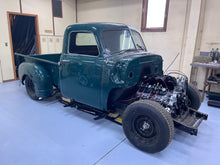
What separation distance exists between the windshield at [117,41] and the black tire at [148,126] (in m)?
0.99

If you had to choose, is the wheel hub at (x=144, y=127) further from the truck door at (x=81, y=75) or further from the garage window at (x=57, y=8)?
the garage window at (x=57, y=8)

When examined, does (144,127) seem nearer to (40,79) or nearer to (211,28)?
(40,79)

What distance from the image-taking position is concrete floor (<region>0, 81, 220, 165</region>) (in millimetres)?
1996

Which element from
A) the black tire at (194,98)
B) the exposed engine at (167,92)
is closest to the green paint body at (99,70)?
the exposed engine at (167,92)

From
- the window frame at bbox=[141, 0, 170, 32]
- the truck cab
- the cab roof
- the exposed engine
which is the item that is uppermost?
the window frame at bbox=[141, 0, 170, 32]

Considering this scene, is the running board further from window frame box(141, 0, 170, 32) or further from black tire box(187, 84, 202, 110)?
window frame box(141, 0, 170, 32)

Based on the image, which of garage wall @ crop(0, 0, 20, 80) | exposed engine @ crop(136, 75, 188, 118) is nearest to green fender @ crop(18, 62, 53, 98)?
exposed engine @ crop(136, 75, 188, 118)

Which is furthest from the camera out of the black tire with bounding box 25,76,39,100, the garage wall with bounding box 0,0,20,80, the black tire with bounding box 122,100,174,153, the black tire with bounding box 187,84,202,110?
the garage wall with bounding box 0,0,20,80

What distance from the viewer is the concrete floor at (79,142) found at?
2.00 metres

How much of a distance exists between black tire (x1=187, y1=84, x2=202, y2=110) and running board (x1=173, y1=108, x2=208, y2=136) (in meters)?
0.35

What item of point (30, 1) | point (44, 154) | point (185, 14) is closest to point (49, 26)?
point (30, 1)

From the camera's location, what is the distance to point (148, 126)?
2.03 meters

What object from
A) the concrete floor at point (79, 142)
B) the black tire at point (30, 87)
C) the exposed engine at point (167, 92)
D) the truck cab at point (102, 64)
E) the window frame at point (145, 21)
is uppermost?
the window frame at point (145, 21)

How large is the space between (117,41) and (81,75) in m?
0.82
